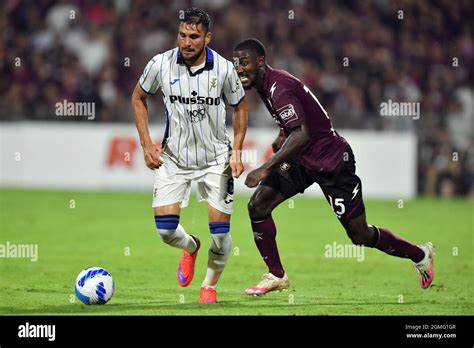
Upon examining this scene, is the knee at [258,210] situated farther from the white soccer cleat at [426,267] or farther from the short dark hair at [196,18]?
the short dark hair at [196,18]

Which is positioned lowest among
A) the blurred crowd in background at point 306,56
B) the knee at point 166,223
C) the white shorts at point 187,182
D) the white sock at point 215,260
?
the white sock at point 215,260

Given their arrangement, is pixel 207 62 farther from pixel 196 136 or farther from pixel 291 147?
pixel 291 147

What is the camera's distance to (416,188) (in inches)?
852

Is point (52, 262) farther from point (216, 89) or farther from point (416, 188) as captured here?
point (416, 188)

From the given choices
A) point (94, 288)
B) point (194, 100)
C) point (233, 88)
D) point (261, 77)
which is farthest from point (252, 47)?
point (94, 288)

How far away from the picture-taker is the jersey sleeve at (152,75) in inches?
362

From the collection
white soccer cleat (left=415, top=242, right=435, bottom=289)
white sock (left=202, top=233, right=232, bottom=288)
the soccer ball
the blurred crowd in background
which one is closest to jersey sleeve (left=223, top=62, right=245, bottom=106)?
white sock (left=202, top=233, right=232, bottom=288)

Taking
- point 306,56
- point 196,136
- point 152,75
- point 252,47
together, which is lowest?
point 196,136

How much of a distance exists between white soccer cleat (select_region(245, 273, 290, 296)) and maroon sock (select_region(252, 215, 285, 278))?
56 mm

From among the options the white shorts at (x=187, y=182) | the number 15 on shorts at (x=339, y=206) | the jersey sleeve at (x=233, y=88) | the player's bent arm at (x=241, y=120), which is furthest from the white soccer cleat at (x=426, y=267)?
the jersey sleeve at (x=233, y=88)

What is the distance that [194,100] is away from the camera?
30.1 ft

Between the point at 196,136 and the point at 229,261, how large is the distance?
12.5ft

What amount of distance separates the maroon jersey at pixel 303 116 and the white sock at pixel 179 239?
1.33m
